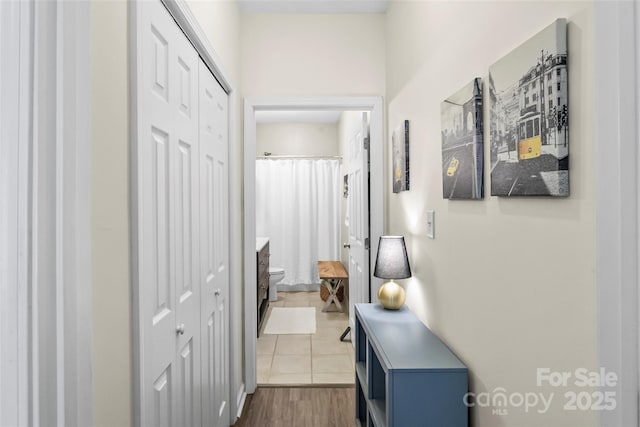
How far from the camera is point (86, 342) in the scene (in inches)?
26.9

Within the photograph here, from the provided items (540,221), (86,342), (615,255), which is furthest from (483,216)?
(86,342)

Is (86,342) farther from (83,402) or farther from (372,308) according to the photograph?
(372,308)

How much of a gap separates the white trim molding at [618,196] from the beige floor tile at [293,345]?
2.70 m

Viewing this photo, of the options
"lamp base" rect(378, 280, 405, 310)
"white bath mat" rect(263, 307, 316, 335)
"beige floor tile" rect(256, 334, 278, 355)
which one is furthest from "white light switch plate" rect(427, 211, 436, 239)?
"white bath mat" rect(263, 307, 316, 335)

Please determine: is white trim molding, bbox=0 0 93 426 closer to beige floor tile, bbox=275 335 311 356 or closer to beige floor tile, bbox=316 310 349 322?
beige floor tile, bbox=275 335 311 356

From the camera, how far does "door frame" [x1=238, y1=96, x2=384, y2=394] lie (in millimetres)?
2426

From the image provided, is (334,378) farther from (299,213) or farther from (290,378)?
(299,213)

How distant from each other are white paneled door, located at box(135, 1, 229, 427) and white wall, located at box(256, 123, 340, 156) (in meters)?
3.54

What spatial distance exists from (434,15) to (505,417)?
154 cm

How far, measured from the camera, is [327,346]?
323cm

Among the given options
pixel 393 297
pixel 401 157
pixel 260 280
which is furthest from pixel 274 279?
pixel 401 157

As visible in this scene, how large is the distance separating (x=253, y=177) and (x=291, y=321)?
2082 mm

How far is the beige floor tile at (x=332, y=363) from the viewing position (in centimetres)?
279

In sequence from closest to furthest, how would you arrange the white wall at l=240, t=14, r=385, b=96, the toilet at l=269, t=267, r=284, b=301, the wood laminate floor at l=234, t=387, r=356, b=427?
1. the wood laminate floor at l=234, t=387, r=356, b=427
2. the white wall at l=240, t=14, r=385, b=96
3. the toilet at l=269, t=267, r=284, b=301
